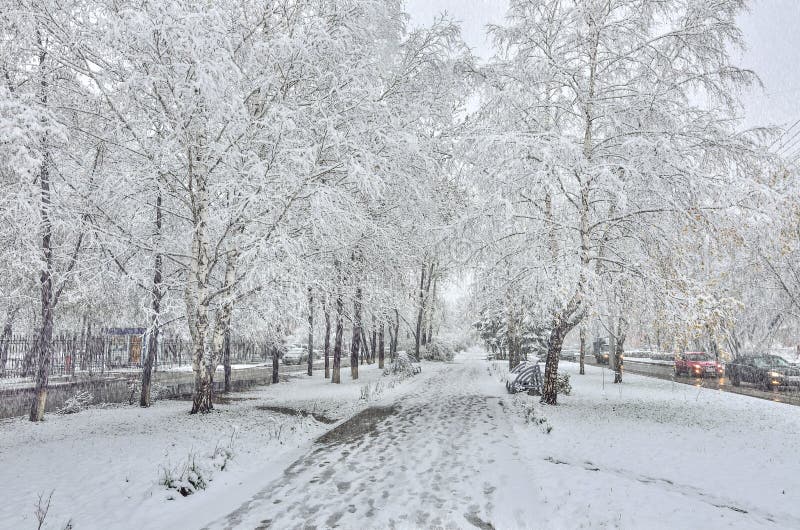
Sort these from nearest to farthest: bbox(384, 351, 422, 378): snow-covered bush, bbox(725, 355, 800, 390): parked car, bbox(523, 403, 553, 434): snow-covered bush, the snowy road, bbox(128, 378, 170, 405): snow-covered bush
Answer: the snowy road < bbox(523, 403, 553, 434): snow-covered bush < bbox(128, 378, 170, 405): snow-covered bush < bbox(725, 355, 800, 390): parked car < bbox(384, 351, 422, 378): snow-covered bush

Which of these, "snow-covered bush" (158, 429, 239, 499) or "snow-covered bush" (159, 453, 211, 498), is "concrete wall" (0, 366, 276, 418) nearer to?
"snow-covered bush" (158, 429, 239, 499)

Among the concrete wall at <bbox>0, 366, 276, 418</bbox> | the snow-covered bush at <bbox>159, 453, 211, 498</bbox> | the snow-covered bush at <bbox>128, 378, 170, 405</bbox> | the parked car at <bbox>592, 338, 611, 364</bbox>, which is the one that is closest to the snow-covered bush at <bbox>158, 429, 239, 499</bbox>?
the snow-covered bush at <bbox>159, 453, 211, 498</bbox>

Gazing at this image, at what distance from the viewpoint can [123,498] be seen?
5352mm

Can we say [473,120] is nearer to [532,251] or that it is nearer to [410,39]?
[410,39]

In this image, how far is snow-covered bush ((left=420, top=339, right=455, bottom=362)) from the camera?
39.5 m

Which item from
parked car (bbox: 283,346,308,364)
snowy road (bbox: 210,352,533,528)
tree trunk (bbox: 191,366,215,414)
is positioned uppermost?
tree trunk (bbox: 191,366,215,414)

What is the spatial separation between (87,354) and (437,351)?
2644cm

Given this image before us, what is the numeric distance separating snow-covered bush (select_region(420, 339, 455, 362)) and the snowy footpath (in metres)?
28.1

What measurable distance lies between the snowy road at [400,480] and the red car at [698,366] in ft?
69.6

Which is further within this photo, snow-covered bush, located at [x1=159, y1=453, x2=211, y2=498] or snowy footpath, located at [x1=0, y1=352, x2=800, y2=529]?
snow-covered bush, located at [x1=159, y1=453, x2=211, y2=498]

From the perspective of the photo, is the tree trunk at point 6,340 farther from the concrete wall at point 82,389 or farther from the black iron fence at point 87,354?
the concrete wall at point 82,389

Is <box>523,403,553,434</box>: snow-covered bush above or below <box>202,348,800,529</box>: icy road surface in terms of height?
above

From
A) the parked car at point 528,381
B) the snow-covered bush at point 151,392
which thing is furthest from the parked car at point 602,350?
the snow-covered bush at point 151,392

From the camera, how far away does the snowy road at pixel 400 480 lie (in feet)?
16.3
